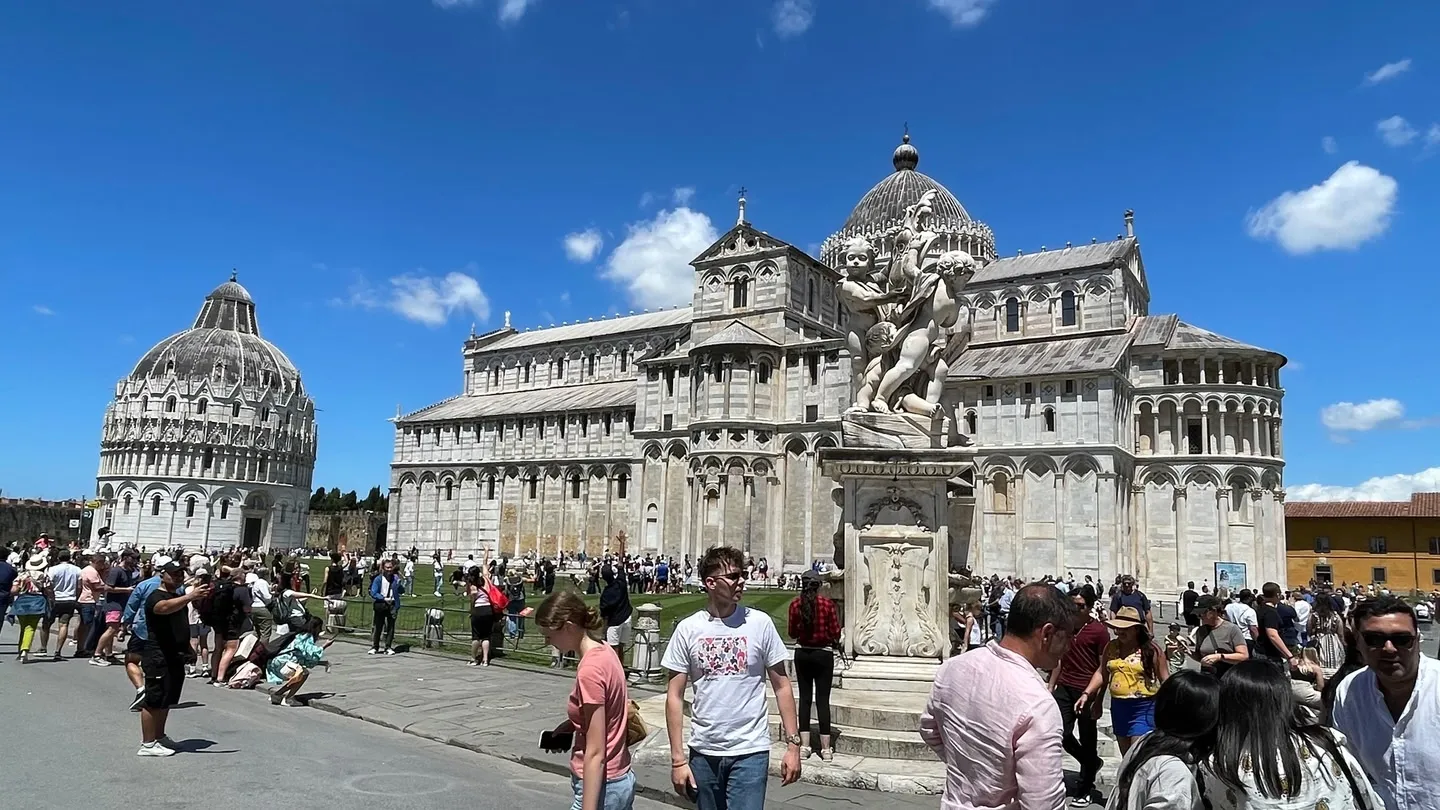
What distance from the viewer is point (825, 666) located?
7.15 metres

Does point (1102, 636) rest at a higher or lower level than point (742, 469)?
lower

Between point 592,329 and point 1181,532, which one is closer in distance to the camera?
point 1181,532

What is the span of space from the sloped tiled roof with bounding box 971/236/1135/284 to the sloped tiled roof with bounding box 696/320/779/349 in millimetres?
13661

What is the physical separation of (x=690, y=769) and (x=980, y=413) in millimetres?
40567

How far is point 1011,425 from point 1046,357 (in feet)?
14.0

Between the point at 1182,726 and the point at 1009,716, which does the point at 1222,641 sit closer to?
the point at 1182,726

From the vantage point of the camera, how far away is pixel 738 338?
43.8 meters

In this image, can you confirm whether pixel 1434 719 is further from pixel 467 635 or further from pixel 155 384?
pixel 155 384

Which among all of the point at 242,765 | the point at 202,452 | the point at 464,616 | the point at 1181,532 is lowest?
the point at 464,616

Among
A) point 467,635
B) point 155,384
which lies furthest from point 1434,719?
point 155,384

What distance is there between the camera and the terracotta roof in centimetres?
5009

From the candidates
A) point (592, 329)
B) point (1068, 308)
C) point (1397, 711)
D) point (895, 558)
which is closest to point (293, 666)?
point (895, 558)

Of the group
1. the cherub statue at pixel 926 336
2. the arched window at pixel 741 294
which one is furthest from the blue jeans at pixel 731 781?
the arched window at pixel 741 294

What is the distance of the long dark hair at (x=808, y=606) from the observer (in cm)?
725
